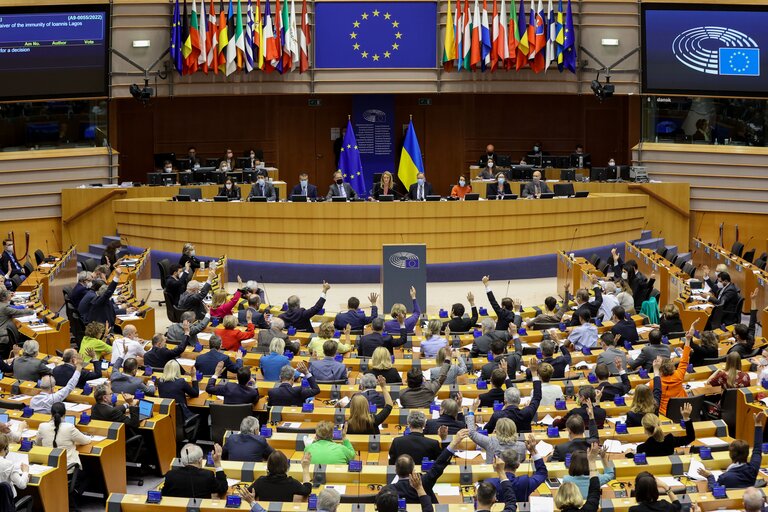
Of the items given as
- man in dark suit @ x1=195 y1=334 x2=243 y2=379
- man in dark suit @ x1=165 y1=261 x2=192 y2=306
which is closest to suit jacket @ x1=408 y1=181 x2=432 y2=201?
man in dark suit @ x1=165 y1=261 x2=192 y2=306

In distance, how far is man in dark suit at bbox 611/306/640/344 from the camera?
16.3 metres

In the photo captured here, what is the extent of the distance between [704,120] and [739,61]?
5.40 ft

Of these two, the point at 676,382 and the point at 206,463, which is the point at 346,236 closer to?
the point at 676,382

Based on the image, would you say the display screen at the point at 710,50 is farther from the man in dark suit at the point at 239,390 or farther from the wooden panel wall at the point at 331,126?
the man in dark suit at the point at 239,390

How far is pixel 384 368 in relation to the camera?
45.3 ft

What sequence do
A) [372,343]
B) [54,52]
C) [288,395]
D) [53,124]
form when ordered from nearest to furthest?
[288,395] → [372,343] → [54,52] → [53,124]

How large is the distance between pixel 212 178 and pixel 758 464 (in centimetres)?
1902

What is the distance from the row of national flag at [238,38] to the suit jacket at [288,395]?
1619 cm

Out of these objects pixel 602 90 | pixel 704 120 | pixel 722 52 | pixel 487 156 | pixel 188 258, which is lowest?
pixel 188 258

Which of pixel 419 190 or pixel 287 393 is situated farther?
pixel 419 190

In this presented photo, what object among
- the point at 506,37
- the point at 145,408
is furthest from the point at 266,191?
the point at 145,408

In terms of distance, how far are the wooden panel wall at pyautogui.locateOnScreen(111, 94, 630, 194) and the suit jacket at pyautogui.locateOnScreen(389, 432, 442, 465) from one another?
814 inches

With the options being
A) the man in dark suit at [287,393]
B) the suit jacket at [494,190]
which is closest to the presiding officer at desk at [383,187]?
the suit jacket at [494,190]

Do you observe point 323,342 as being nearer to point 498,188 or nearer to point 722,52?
point 498,188
